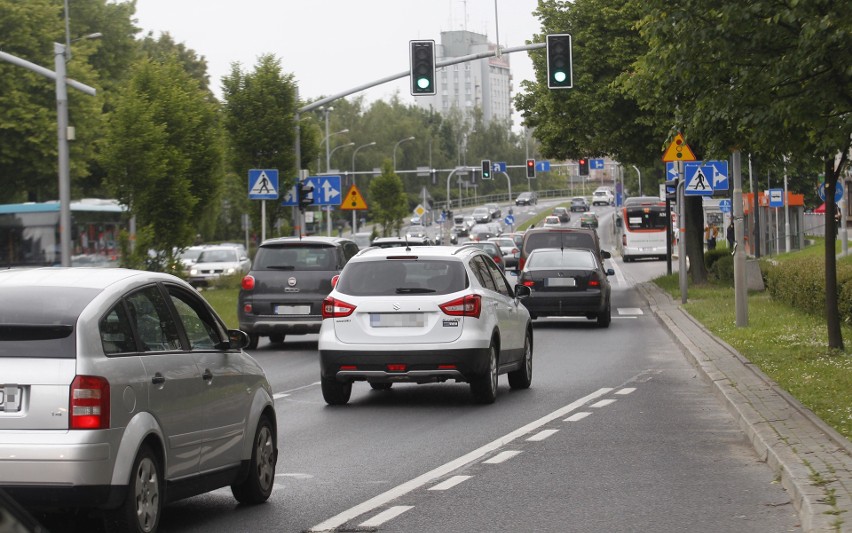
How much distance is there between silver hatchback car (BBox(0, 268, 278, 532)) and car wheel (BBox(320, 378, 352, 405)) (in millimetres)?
6399

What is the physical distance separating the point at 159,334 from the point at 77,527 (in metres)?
1.27

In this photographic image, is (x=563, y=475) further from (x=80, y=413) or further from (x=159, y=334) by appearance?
(x=80, y=413)

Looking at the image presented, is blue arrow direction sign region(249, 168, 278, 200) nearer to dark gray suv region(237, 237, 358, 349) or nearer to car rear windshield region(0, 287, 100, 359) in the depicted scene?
dark gray suv region(237, 237, 358, 349)

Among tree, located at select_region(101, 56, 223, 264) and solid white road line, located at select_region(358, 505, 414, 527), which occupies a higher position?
tree, located at select_region(101, 56, 223, 264)

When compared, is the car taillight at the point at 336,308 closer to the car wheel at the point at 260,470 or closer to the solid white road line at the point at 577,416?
the solid white road line at the point at 577,416

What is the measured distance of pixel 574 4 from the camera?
4259cm

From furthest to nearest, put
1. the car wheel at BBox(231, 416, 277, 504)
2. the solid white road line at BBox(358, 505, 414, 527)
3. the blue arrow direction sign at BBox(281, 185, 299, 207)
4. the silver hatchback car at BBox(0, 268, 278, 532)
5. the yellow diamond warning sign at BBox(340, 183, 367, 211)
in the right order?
1. the yellow diamond warning sign at BBox(340, 183, 367, 211)
2. the blue arrow direction sign at BBox(281, 185, 299, 207)
3. the car wheel at BBox(231, 416, 277, 504)
4. the solid white road line at BBox(358, 505, 414, 527)
5. the silver hatchback car at BBox(0, 268, 278, 532)

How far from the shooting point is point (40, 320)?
7.15 m

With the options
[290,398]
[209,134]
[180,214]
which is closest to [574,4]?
[209,134]

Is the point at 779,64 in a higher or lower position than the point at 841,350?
higher

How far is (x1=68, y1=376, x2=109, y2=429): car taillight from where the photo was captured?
6.91 meters

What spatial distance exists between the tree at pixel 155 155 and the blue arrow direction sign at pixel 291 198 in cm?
508

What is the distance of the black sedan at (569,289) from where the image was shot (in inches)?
1132

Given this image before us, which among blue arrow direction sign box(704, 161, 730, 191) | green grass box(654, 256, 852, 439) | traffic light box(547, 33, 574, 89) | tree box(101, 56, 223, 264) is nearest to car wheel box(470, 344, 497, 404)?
green grass box(654, 256, 852, 439)
